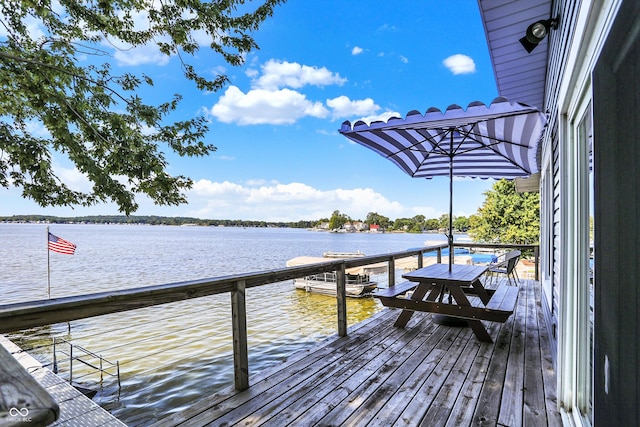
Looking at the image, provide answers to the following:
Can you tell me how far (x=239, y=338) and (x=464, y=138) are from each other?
3.00 m

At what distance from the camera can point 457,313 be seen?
133 inches

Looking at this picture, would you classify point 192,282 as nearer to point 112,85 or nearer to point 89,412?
point 89,412

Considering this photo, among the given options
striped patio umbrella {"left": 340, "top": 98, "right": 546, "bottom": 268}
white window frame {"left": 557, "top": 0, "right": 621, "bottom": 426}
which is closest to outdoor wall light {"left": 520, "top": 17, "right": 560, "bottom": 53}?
striped patio umbrella {"left": 340, "top": 98, "right": 546, "bottom": 268}

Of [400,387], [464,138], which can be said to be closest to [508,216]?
[464,138]

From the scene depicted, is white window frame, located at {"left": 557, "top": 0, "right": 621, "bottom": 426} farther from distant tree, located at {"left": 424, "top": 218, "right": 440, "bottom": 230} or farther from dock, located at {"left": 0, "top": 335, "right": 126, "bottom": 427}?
distant tree, located at {"left": 424, "top": 218, "right": 440, "bottom": 230}

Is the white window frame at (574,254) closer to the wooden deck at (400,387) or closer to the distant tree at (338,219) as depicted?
the wooden deck at (400,387)

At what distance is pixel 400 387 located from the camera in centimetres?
238

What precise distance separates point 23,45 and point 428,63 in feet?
52.5

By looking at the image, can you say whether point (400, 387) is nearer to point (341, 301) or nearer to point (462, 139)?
point (341, 301)

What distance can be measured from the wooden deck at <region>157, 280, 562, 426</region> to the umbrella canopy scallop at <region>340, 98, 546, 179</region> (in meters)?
1.97

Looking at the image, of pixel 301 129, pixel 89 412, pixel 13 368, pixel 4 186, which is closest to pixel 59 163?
pixel 4 186

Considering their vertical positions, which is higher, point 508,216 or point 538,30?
point 538,30

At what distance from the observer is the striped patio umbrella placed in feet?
9.60

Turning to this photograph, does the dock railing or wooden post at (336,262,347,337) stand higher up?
the dock railing
